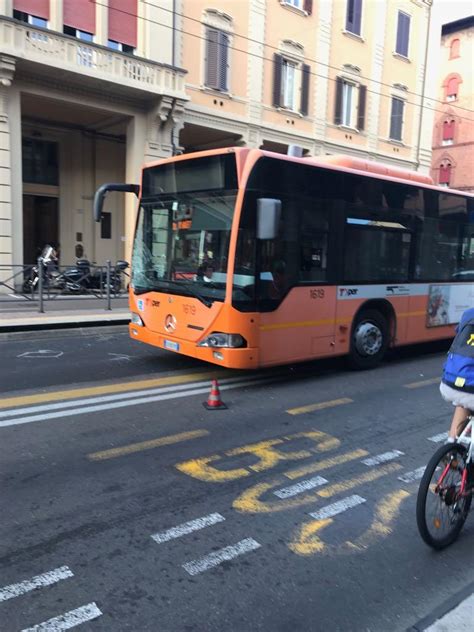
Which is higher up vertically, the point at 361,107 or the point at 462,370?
the point at 361,107

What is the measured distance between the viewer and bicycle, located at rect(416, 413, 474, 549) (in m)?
3.29

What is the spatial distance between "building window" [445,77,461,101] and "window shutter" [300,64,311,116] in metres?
25.5

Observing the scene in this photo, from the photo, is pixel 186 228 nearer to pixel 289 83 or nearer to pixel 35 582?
pixel 35 582

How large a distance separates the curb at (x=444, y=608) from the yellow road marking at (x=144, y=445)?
2777 mm

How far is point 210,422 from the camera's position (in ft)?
18.6

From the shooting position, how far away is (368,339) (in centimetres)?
826

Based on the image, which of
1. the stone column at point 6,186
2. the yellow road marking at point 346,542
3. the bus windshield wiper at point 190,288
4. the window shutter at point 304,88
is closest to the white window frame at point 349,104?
the window shutter at point 304,88

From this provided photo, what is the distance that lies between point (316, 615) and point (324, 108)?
22857 millimetres

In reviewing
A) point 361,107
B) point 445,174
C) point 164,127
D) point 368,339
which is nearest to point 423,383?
point 368,339

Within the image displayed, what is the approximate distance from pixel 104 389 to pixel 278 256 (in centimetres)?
277

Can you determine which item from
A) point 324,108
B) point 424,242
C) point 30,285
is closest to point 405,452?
point 424,242

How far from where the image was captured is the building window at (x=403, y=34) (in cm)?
2555

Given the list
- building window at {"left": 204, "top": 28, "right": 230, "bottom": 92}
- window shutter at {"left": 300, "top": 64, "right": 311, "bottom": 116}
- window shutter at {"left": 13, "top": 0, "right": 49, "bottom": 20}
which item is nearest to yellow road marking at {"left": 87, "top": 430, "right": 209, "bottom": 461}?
window shutter at {"left": 13, "top": 0, "right": 49, "bottom": 20}

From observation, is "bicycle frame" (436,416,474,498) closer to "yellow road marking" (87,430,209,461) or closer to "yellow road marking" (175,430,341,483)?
"yellow road marking" (175,430,341,483)
